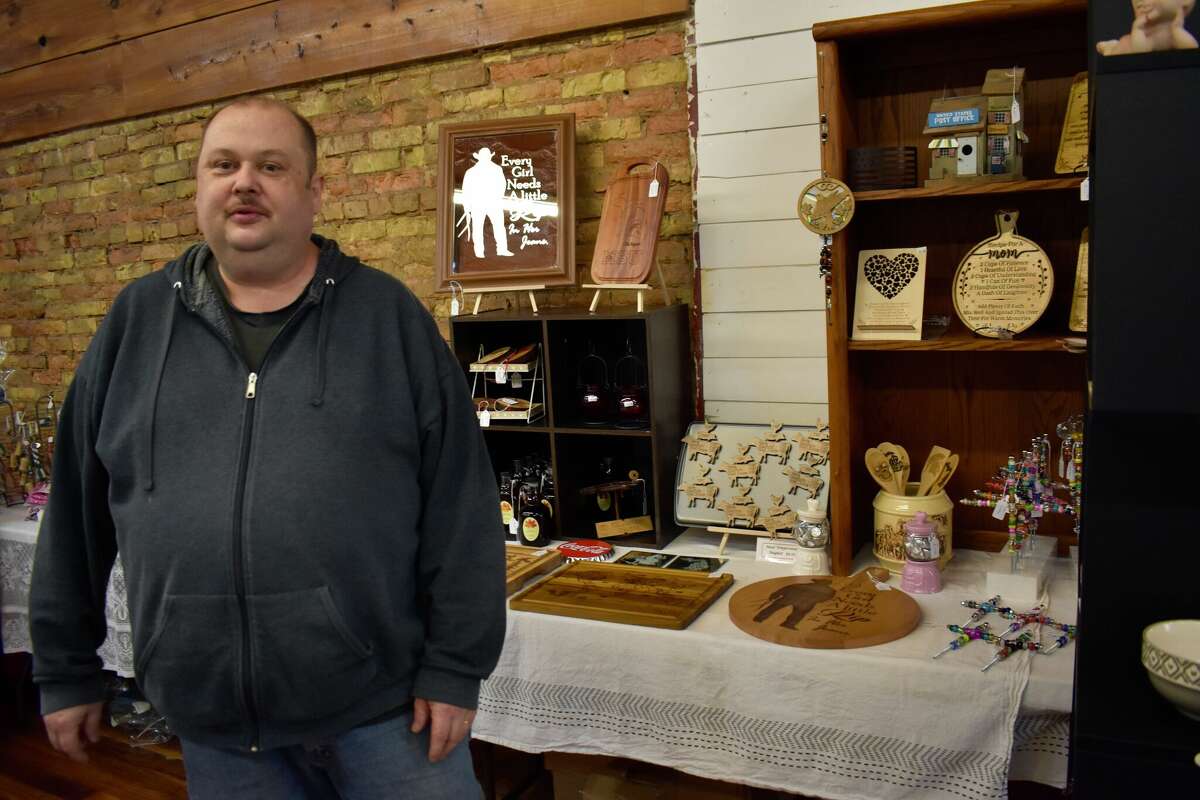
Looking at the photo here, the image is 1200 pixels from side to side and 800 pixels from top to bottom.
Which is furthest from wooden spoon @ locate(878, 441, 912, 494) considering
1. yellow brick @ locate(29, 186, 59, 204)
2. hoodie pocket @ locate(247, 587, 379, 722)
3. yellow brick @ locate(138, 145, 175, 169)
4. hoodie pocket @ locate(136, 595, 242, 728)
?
yellow brick @ locate(29, 186, 59, 204)

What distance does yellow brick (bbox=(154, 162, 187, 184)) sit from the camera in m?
3.78

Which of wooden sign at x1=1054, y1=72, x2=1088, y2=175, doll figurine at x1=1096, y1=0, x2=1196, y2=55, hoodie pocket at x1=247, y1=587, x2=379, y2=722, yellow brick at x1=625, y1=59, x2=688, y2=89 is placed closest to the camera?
doll figurine at x1=1096, y1=0, x2=1196, y2=55

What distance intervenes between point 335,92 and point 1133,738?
307 centimetres

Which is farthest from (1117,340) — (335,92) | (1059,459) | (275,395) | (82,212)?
(82,212)

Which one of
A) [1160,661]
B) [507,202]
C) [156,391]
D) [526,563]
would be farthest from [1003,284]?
[156,391]

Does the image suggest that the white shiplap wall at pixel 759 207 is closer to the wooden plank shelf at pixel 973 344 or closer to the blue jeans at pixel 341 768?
the wooden plank shelf at pixel 973 344

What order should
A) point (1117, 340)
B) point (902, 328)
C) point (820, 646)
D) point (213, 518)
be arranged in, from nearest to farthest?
point (1117, 340) → point (213, 518) → point (820, 646) → point (902, 328)

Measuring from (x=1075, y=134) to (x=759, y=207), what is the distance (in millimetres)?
820

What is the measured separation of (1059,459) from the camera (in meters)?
2.30

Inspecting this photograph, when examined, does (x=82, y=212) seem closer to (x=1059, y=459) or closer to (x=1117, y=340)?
(x=1059, y=459)

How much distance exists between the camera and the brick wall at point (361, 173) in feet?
9.18

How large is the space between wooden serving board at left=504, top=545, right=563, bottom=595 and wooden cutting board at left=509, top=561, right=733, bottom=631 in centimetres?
5

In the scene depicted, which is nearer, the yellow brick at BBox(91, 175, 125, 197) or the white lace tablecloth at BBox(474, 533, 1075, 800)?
the white lace tablecloth at BBox(474, 533, 1075, 800)

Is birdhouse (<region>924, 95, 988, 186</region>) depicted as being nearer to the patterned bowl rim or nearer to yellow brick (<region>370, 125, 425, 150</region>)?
the patterned bowl rim
